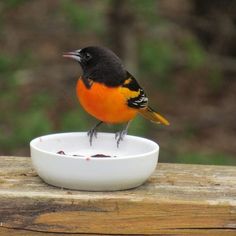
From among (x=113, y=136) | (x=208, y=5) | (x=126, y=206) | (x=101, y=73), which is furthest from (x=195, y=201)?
(x=208, y=5)

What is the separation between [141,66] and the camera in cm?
588

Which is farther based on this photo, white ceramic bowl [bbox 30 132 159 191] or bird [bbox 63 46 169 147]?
bird [bbox 63 46 169 147]

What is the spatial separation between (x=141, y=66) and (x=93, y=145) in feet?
10.3

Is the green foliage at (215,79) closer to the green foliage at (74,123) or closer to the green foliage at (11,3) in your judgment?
the green foliage at (74,123)

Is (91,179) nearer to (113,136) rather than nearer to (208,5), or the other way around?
(113,136)

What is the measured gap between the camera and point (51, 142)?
273 cm

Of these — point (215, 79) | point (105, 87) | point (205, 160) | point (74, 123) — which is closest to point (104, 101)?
point (105, 87)

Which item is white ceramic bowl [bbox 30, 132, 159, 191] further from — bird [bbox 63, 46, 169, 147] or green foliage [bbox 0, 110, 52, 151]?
green foliage [bbox 0, 110, 52, 151]

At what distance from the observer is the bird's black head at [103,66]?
3105mm

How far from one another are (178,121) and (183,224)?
5.30m

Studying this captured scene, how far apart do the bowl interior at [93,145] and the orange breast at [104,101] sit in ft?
0.95

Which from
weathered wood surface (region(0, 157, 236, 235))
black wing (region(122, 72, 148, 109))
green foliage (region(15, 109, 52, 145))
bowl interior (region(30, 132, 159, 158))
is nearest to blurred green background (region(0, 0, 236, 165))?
green foliage (region(15, 109, 52, 145))

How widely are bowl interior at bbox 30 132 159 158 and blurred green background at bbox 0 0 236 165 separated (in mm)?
2071

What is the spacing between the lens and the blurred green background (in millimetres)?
5297
